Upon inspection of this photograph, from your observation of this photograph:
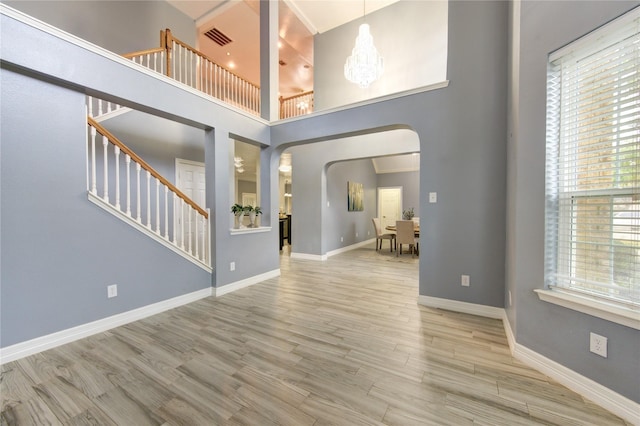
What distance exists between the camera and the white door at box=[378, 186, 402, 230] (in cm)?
895

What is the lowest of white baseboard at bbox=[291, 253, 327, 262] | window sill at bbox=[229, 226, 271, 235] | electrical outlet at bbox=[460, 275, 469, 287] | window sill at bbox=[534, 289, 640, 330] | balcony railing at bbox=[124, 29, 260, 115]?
white baseboard at bbox=[291, 253, 327, 262]

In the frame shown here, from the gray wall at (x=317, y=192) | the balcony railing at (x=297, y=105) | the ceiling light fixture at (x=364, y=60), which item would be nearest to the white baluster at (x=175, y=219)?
the gray wall at (x=317, y=192)

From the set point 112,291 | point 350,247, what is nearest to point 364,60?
point 350,247

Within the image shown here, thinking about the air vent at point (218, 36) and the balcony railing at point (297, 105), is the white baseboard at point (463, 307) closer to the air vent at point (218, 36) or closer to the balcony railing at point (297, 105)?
the balcony railing at point (297, 105)

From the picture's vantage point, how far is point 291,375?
5.70 ft

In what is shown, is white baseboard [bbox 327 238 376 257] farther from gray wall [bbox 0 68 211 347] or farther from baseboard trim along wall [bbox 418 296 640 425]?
gray wall [bbox 0 68 211 347]

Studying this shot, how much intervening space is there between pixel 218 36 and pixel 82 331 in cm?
684

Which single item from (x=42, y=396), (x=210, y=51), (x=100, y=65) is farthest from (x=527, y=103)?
(x=210, y=51)

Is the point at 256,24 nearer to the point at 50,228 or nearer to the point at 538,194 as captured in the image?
the point at 50,228

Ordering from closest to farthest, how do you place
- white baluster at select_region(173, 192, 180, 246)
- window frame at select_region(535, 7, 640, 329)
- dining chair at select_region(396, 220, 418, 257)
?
window frame at select_region(535, 7, 640, 329) → white baluster at select_region(173, 192, 180, 246) → dining chair at select_region(396, 220, 418, 257)

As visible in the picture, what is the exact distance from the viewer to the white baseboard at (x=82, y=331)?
192 centimetres

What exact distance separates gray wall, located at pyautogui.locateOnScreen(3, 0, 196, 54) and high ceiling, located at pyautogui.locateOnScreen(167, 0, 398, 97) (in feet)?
1.09

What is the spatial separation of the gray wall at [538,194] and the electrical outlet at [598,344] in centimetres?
2

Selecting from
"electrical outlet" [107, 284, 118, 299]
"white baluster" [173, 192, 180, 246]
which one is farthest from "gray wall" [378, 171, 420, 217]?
"electrical outlet" [107, 284, 118, 299]
